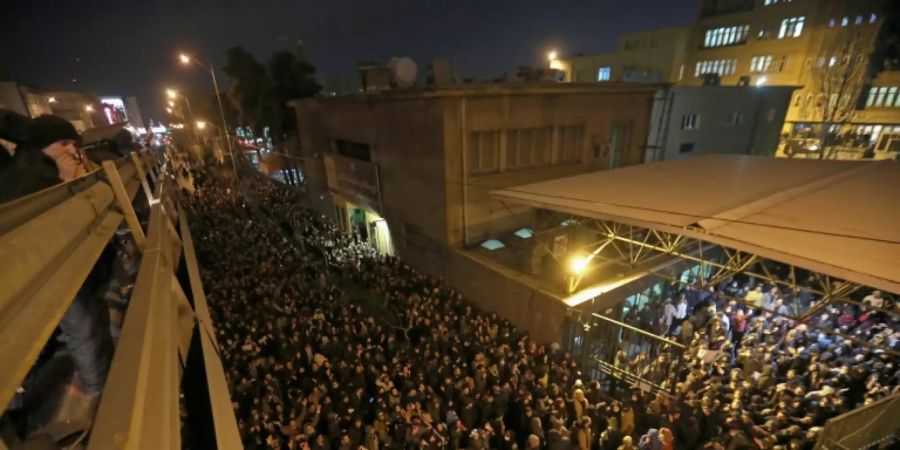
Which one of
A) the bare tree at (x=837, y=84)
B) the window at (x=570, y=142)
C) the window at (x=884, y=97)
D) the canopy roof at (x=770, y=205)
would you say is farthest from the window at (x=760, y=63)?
the window at (x=570, y=142)

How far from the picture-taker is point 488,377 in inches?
300

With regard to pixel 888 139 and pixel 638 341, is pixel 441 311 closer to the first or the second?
pixel 638 341

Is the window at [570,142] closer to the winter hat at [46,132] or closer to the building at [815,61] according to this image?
the building at [815,61]

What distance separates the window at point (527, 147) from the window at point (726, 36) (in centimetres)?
2709

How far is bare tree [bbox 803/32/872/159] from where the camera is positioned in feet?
71.6

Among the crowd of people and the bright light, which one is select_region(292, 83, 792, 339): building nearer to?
the bright light

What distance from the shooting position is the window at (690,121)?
55.2ft

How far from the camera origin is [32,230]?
1.13 metres

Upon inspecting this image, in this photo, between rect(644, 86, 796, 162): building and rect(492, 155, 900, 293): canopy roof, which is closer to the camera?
rect(492, 155, 900, 293): canopy roof

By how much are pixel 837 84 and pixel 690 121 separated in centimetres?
1408

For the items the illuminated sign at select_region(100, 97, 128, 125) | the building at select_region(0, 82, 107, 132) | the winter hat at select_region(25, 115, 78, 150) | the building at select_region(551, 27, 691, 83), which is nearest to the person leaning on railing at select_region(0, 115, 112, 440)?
the winter hat at select_region(25, 115, 78, 150)

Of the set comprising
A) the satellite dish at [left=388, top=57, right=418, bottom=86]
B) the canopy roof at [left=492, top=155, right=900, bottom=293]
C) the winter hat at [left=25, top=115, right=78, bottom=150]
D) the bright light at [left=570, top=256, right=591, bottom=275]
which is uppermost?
the satellite dish at [left=388, top=57, right=418, bottom=86]

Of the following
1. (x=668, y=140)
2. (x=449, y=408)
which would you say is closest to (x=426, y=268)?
(x=449, y=408)

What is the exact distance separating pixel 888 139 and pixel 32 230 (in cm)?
3656
